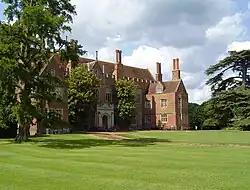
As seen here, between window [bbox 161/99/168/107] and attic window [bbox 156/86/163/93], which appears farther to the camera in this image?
attic window [bbox 156/86/163/93]

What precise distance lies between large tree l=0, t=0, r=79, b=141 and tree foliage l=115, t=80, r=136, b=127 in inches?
1211

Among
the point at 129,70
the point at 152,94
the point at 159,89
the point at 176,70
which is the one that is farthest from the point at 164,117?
the point at 129,70

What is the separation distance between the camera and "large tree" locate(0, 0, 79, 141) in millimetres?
27859

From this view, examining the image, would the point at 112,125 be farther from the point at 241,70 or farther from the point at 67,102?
the point at 241,70

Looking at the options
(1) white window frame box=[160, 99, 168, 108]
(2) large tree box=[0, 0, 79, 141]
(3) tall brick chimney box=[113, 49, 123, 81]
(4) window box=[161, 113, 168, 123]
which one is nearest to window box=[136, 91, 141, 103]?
(1) white window frame box=[160, 99, 168, 108]

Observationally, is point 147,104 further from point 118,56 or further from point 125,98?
point 118,56

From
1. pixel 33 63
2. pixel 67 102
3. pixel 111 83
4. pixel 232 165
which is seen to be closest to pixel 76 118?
pixel 67 102

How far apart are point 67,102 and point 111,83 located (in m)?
14.0

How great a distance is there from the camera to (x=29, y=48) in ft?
101

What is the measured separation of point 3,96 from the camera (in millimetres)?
30047

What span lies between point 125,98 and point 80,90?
11.4 meters

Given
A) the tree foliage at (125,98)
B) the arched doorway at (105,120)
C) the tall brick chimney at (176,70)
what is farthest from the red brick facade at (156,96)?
the arched doorway at (105,120)

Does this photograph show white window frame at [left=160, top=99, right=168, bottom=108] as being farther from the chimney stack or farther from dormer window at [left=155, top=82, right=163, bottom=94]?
the chimney stack

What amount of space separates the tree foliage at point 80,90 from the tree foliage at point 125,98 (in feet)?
25.2
